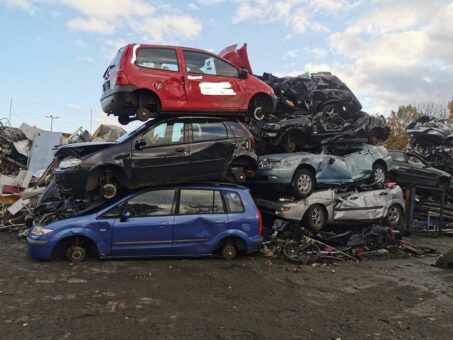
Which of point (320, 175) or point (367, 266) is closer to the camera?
point (367, 266)

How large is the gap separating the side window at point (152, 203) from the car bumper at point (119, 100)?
1830 millimetres

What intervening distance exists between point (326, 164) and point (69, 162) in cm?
605

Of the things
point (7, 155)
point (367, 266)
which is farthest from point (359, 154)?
point (7, 155)

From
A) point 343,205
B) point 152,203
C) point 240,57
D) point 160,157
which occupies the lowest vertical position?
point 152,203

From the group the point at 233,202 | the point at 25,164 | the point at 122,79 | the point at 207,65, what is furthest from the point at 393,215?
the point at 25,164

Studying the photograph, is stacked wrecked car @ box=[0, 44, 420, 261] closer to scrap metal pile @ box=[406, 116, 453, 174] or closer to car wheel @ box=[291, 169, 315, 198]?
car wheel @ box=[291, 169, 315, 198]

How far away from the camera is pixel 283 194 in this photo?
1052 centimetres

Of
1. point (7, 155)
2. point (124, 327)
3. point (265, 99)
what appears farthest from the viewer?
point (7, 155)

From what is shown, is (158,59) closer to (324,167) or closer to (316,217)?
(324,167)

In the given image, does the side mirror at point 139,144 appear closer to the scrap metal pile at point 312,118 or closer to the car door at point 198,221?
the car door at point 198,221

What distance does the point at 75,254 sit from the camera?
7.81 m

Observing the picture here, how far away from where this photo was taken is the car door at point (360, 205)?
1115cm

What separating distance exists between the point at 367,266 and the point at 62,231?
6.13 metres

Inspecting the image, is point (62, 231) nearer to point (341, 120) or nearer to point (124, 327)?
point (124, 327)
